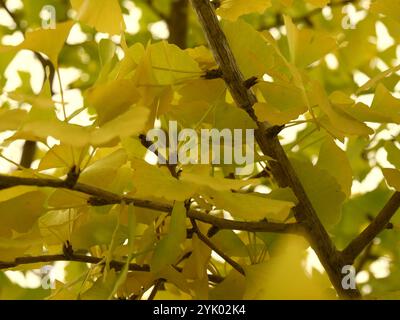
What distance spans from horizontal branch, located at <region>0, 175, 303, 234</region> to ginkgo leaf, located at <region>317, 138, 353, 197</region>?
0.19 ft

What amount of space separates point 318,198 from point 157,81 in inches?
4.6

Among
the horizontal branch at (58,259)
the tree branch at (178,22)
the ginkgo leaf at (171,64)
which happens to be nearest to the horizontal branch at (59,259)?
the horizontal branch at (58,259)

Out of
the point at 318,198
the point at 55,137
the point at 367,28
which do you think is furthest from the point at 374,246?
the point at 55,137

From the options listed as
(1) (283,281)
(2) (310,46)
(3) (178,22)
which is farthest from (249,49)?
(3) (178,22)

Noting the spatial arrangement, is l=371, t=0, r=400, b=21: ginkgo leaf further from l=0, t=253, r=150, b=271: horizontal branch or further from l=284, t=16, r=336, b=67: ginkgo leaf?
l=0, t=253, r=150, b=271: horizontal branch

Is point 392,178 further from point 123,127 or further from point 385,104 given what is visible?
point 123,127

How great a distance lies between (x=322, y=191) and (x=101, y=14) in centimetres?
16

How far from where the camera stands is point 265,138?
1.26 feet

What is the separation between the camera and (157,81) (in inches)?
14.1

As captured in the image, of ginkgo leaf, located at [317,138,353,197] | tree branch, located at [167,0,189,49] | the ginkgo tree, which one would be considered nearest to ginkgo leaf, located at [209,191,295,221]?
the ginkgo tree

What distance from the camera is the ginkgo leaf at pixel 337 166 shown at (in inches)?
16.4

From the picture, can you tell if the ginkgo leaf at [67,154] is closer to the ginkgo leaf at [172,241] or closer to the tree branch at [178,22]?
the ginkgo leaf at [172,241]

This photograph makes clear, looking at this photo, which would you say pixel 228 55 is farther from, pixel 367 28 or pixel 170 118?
pixel 367 28

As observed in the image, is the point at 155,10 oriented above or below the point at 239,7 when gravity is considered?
above
